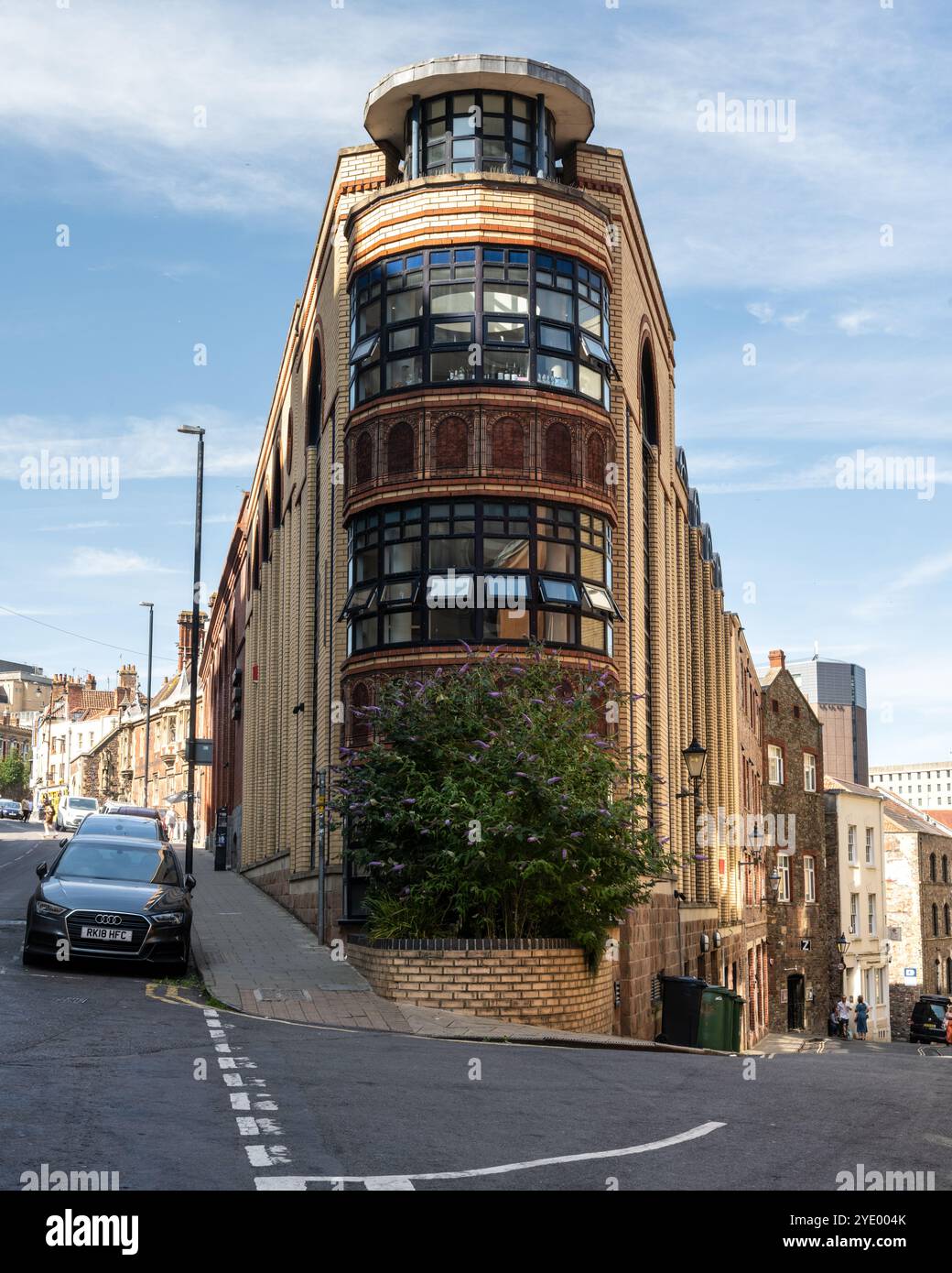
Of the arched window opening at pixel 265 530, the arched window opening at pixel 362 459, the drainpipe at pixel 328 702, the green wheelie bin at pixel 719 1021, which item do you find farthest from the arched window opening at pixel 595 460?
the arched window opening at pixel 265 530

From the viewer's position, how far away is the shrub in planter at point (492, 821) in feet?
56.4

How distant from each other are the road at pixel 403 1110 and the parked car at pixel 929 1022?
3584cm

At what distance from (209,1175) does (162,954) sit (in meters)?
10.2

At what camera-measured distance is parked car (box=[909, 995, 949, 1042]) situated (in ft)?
157

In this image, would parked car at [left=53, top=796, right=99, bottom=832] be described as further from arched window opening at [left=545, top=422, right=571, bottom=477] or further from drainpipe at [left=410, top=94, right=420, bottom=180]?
arched window opening at [left=545, top=422, right=571, bottom=477]

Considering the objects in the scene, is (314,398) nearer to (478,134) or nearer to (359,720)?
(478,134)

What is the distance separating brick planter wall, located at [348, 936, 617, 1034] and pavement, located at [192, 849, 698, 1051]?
193 millimetres

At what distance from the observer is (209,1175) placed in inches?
275

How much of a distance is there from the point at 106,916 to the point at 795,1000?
4127cm

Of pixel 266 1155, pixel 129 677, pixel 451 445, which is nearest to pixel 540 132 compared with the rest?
pixel 451 445

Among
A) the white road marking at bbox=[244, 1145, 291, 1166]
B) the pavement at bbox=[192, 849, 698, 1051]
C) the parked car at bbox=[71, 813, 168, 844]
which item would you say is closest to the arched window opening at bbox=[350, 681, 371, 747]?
the pavement at bbox=[192, 849, 698, 1051]

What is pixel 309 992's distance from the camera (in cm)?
1722
